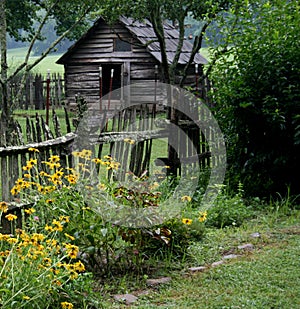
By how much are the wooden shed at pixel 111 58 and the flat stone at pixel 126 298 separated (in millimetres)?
17304

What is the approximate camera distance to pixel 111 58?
2258 cm

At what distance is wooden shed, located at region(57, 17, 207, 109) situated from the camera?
21766mm

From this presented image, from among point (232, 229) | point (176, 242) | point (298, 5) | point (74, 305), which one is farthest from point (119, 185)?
point (298, 5)

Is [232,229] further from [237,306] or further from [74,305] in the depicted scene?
[74,305]

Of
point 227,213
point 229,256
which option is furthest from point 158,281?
point 227,213

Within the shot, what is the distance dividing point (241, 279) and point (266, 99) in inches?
132

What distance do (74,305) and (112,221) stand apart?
0.99 meters

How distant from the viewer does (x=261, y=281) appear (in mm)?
4680

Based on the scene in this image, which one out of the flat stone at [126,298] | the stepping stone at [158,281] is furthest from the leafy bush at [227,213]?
the flat stone at [126,298]

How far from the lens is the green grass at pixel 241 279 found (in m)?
4.28

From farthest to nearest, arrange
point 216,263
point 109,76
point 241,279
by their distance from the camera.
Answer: point 109,76 → point 216,263 → point 241,279

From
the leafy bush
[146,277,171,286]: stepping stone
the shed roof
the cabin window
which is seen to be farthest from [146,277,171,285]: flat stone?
the cabin window

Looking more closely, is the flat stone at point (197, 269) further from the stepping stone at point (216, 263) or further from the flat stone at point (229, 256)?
the flat stone at point (229, 256)

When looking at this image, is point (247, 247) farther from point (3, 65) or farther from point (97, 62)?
point (97, 62)
